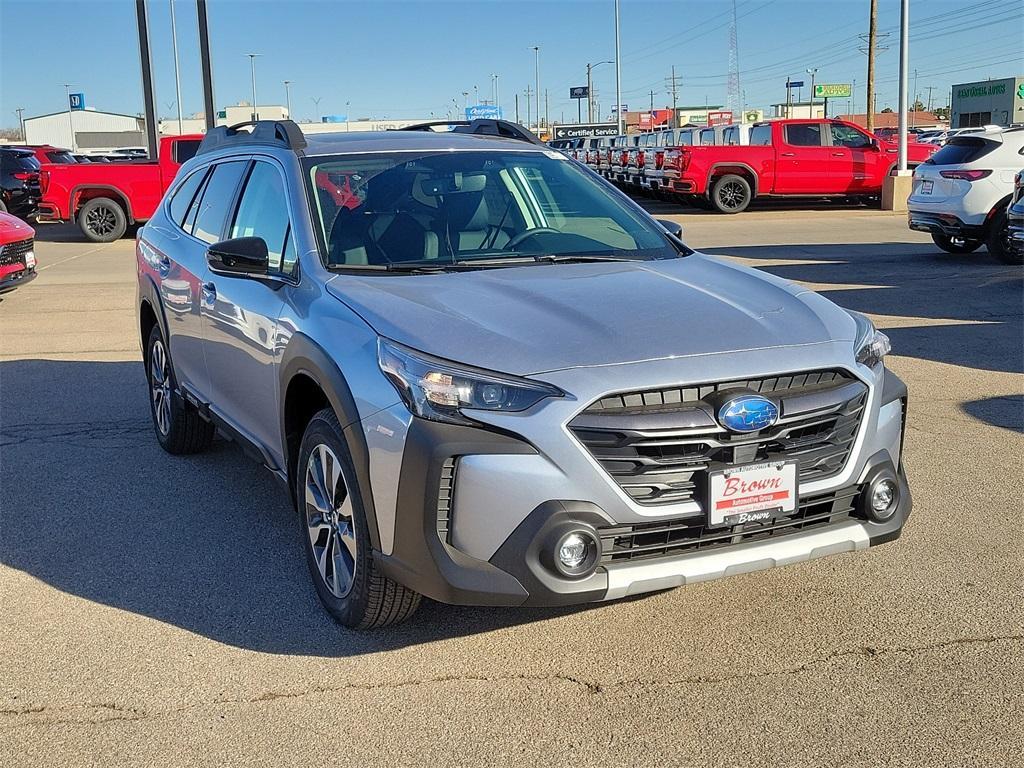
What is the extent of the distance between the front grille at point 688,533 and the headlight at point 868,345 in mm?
476

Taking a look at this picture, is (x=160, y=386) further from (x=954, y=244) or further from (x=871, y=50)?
(x=871, y=50)

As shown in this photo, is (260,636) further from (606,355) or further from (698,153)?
(698,153)

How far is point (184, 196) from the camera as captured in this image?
6145 millimetres

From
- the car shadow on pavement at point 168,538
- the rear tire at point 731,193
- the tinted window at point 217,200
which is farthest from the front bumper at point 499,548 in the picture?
the rear tire at point 731,193

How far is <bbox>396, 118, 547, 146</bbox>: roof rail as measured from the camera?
5.79m

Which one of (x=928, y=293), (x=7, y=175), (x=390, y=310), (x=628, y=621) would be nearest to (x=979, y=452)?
(x=628, y=621)

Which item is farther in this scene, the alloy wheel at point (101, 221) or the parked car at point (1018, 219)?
the alloy wheel at point (101, 221)

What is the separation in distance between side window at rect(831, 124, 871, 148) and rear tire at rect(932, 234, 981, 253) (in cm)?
921

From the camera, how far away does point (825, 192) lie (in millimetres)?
24297

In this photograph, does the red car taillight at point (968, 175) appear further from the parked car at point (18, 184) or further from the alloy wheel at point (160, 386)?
the parked car at point (18, 184)

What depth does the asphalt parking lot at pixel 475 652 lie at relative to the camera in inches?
125

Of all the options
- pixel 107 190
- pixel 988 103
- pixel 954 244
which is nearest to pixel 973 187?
pixel 954 244

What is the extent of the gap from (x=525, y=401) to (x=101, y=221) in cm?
1985

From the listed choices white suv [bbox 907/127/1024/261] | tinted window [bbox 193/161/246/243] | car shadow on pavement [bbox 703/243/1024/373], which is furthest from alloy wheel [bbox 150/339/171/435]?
white suv [bbox 907/127/1024/261]
